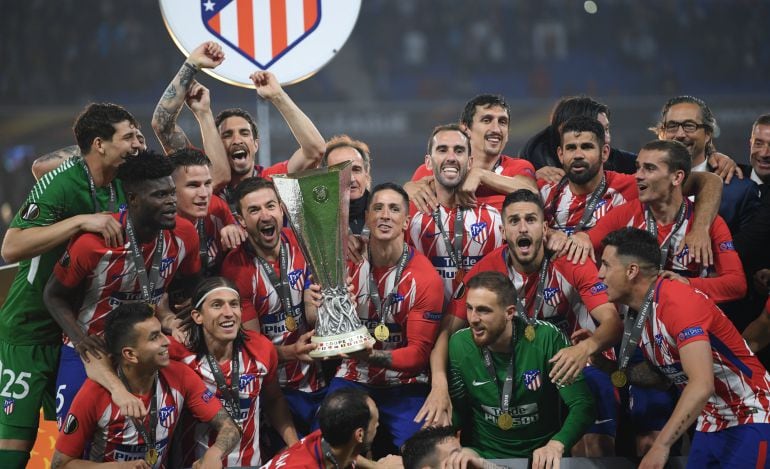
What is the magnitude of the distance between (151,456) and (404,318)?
1309 millimetres

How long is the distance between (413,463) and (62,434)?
1.37 metres

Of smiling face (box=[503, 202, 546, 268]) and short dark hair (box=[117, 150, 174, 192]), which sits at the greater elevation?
short dark hair (box=[117, 150, 174, 192])

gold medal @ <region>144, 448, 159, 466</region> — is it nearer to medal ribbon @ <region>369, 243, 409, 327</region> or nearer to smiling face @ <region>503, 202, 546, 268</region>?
medal ribbon @ <region>369, 243, 409, 327</region>

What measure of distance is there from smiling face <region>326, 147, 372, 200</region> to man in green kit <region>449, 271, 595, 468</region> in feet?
2.92

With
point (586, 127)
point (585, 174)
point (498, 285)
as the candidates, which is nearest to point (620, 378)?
point (498, 285)

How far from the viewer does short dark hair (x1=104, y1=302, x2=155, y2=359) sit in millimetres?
3986

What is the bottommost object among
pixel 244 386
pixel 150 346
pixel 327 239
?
pixel 244 386

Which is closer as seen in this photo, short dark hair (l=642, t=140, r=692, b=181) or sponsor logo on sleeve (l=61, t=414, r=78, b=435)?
sponsor logo on sleeve (l=61, t=414, r=78, b=435)

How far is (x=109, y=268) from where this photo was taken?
4184mm

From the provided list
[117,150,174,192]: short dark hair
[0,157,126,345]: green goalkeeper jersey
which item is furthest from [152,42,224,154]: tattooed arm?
[0,157,126,345]: green goalkeeper jersey

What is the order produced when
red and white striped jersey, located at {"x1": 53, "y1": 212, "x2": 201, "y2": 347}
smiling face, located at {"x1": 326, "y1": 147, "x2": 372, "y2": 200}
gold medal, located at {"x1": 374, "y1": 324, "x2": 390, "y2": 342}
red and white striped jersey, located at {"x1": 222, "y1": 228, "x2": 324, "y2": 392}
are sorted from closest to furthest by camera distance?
red and white striped jersey, located at {"x1": 53, "y1": 212, "x2": 201, "y2": 347}, gold medal, located at {"x1": 374, "y1": 324, "x2": 390, "y2": 342}, red and white striped jersey, located at {"x1": 222, "y1": 228, "x2": 324, "y2": 392}, smiling face, located at {"x1": 326, "y1": 147, "x2": 372, "y2": 200}

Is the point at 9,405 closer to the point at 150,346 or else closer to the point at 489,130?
the point at 150,346

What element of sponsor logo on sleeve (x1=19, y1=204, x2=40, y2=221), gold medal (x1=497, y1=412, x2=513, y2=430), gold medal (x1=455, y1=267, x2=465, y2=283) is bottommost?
gold medal (x1=497, y1=412, x2=513, y2=430)

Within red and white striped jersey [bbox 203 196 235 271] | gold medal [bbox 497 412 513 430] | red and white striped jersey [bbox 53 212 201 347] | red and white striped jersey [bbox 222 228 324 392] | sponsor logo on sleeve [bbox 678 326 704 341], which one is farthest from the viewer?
red and white striped jersey [bbox 203 196 235 271]
